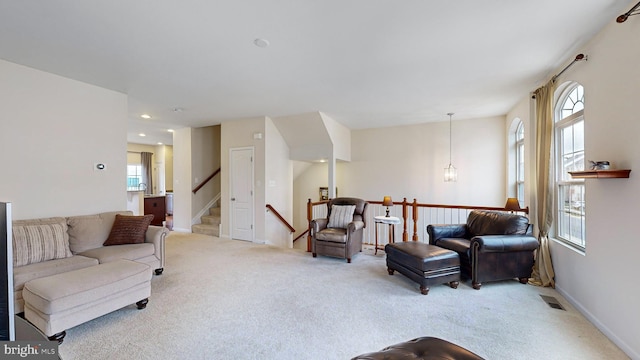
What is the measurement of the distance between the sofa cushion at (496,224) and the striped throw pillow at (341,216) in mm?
1922

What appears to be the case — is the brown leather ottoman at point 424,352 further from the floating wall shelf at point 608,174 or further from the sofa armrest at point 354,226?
the sofa armrest at point 354,226

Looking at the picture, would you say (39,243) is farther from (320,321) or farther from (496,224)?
(496,224)

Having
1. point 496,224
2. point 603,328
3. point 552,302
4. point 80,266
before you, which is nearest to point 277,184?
point 80,266

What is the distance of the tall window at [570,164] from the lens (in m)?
2.97

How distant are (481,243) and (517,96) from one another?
2.71 metres

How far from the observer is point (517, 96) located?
433 centimetres

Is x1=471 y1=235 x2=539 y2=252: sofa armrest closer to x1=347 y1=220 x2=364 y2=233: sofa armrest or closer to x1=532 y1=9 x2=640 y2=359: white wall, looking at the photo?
x1=532 y1=9 x2=640 y2=359: white wall

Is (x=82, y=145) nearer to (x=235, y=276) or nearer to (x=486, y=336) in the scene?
(x=235, y=276)

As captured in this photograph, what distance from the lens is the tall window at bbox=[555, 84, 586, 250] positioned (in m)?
2.97

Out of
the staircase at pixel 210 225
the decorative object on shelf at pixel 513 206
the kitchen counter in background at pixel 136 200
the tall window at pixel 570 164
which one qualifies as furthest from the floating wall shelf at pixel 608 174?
the kitchen counter in background at pixel 136 200

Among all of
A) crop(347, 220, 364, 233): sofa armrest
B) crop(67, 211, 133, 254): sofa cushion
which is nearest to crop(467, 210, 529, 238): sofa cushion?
crop(347, 220, 364, 233): sofa armrest

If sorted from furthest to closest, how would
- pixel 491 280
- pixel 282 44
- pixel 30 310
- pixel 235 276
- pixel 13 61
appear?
pixel 235 276, pixel 491 280, pixel 13 61, pixel 282 44, pixel 30 310

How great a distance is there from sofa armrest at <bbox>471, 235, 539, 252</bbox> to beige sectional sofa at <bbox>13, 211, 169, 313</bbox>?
12.7 feet

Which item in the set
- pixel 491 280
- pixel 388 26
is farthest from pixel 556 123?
pixel 388 26
